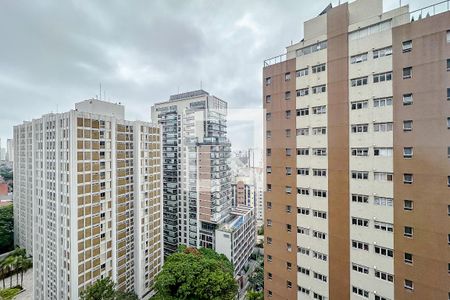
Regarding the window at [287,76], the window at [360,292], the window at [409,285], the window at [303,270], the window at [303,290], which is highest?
the window at [287,76]

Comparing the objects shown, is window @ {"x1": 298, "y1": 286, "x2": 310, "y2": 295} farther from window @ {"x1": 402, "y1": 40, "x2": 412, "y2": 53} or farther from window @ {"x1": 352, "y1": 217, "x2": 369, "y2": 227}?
window @ {"x1": 402, "y1": 40, "x2": 412, "y2": 53}

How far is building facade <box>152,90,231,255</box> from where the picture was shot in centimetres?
2961

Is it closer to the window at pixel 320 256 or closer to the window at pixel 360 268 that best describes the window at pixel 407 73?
the window at pixel 360 268

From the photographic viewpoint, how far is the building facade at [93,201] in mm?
17969

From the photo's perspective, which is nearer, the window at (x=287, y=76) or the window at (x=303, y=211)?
the window at (x=303, y=211)

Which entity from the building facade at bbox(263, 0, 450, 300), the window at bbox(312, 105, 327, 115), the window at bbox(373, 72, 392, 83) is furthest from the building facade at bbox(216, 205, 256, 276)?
the window at bbox(373, 72, 392, 83)

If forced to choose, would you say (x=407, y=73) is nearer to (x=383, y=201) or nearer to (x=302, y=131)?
(x=302, y=131)

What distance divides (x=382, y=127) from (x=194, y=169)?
76.0 ft

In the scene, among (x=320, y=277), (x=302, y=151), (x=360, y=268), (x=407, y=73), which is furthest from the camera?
(x=302, y=151)

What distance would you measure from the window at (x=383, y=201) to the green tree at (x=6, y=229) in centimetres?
4534

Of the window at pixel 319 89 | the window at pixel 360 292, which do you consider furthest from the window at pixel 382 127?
the window at pixel 360 292

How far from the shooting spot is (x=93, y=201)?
19.1 meters

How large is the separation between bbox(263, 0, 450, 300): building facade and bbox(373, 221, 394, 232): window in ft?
0.12

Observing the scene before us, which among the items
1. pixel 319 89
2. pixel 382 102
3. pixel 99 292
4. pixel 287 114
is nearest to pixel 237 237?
pixel 99 292
